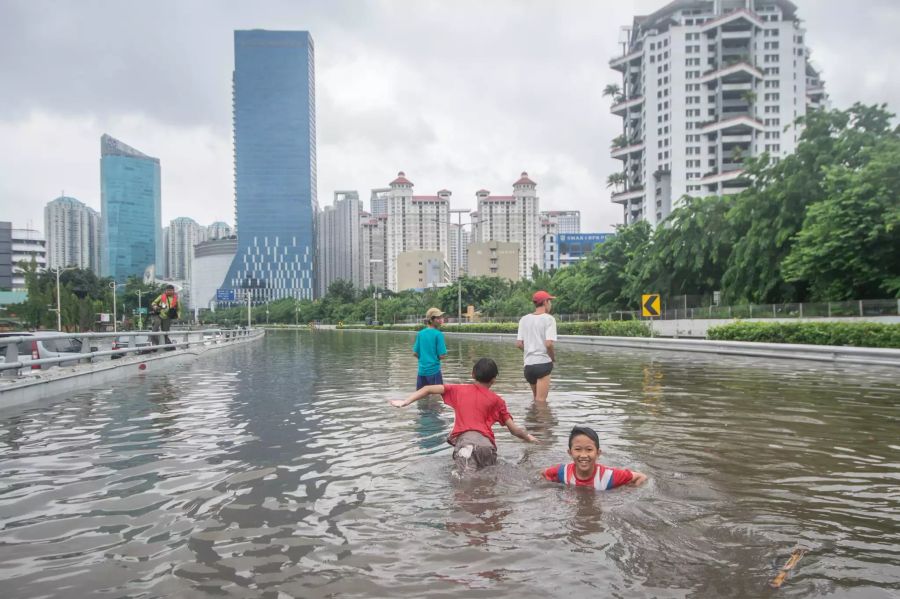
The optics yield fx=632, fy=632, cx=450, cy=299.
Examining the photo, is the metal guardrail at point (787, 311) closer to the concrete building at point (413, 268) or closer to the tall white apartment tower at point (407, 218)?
the concrete building at point (413, 268)

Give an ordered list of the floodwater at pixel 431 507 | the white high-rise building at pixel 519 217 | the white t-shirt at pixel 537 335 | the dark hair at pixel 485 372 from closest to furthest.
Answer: the floodwater at pixel 431 507
the dark hair at pixel 485 372
the white t-shirt at pixel 537 335
the white high-rise building at pixel 519 217

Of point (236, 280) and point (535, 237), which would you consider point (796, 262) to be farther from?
point (236, 280)

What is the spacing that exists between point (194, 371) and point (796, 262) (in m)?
27.1

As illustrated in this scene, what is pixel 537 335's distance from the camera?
9867mm

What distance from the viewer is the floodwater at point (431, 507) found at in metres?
3.53

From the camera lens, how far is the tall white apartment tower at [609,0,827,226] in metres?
103

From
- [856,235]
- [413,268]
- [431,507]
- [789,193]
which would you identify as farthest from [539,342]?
[413,268]

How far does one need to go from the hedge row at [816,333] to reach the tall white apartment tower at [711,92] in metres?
78.1

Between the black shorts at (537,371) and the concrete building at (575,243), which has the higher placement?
the concrete building at (575,243)

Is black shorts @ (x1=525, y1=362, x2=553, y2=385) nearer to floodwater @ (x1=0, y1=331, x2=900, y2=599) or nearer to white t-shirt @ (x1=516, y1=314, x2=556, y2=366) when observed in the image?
white t-shirt @ (x1=516, y1=314, x2=556, y2=366)

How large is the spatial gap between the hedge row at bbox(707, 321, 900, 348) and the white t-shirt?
16.6m

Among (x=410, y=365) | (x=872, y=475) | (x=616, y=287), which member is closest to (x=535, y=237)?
(x=616, y=287)

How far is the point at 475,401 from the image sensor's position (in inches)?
238

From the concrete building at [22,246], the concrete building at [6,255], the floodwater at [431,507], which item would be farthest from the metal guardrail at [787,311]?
the concrete building at [22,246]
